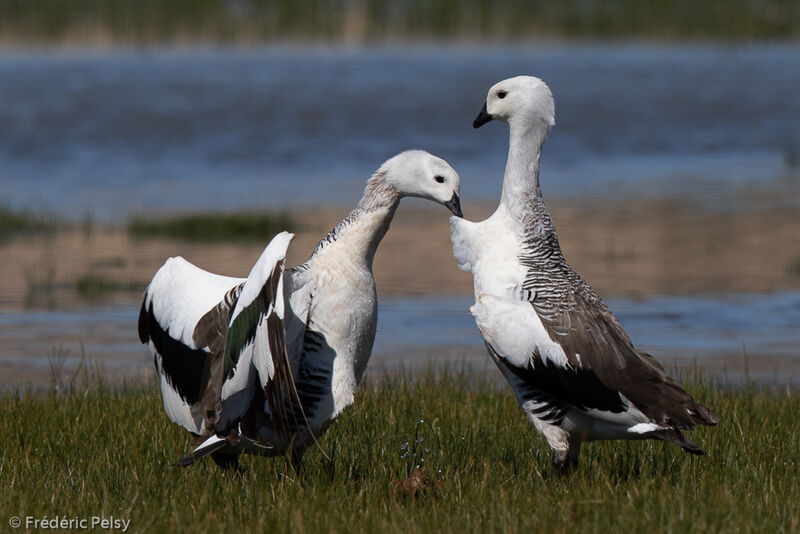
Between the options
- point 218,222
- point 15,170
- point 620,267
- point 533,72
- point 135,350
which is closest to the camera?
point 135,350

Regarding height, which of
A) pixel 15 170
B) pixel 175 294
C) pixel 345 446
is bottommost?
pixel 15 170

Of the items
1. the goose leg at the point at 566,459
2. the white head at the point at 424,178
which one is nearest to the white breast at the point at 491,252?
the white head at the point at 424,178

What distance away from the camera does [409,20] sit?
137 feet

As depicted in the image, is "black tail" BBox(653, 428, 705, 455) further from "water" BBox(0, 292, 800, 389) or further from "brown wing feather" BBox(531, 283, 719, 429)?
"water" BBox(0, 292, 800, 389)

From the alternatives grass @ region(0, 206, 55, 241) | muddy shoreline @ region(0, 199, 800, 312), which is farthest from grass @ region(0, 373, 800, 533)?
grass @ region(0, 206, 55, 241)

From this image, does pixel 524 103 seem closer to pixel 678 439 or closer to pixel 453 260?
pixel 678 439

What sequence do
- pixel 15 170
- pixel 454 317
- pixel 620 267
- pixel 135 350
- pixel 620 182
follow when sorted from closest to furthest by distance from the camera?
pixel 135 350
pixel 454 317
pixel 620 267
pixel 620 182
pixel 15 170

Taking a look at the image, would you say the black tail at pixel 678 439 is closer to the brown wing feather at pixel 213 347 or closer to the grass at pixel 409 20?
the brown wing feather at pixel 213 347

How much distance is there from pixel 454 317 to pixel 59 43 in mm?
32668

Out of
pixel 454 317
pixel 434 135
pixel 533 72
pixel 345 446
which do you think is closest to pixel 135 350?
pixel 454 317

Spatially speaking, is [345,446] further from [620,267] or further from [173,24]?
[173,24]

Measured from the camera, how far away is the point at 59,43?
40938mm

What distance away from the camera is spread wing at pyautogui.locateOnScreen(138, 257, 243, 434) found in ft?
19.1

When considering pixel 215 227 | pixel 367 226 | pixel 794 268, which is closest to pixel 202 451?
pixel 367 226
